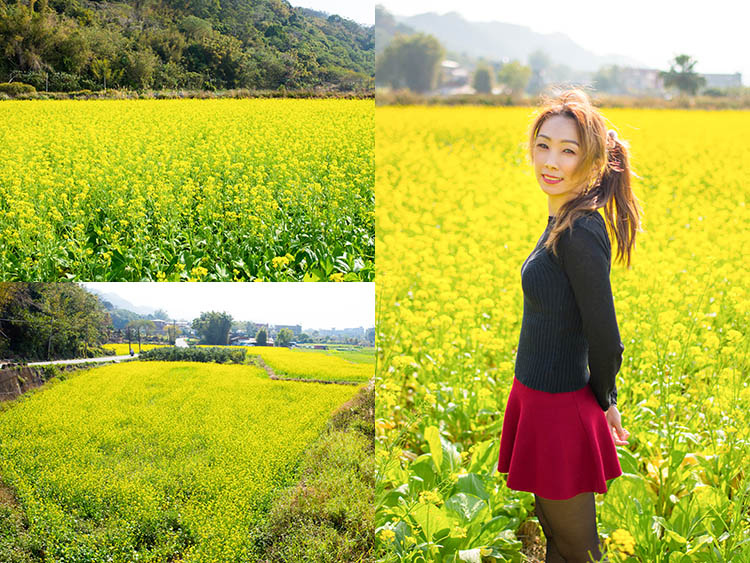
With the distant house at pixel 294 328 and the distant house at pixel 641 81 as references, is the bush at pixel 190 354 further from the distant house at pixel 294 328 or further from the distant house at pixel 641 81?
the distant house at pixel 641 81

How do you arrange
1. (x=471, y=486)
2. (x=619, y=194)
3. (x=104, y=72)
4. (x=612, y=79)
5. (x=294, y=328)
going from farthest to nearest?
(x=612, y=79) → (x=104, y=72) → (x=294, y=328) → (x=471, y=486) → (x=619, y=194)

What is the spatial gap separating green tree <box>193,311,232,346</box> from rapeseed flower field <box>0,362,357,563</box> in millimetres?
127

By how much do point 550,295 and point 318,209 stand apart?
3.70 metres

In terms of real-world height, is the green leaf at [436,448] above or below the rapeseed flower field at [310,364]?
below

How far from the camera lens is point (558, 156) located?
1.84m

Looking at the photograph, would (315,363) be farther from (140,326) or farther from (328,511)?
(140,326)

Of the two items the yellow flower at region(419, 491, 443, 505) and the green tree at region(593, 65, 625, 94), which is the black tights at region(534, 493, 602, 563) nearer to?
the yellow flower at region(419, 491, 443, 505)

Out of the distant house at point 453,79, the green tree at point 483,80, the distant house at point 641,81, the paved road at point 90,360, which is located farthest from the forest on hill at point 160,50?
the distant house at point 641,81

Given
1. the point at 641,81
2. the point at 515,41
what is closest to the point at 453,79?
the point at 641,81

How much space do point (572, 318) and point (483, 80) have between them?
27108 millimetres

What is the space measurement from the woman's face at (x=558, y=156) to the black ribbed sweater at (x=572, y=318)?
0.12 meters

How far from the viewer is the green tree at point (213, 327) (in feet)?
8.87

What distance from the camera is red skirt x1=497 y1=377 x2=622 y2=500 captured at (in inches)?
71.4

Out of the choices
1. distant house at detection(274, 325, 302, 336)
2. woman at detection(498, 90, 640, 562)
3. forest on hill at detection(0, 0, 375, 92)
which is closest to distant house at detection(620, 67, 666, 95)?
forest on hill at detection(0, 0, 375, 92)
